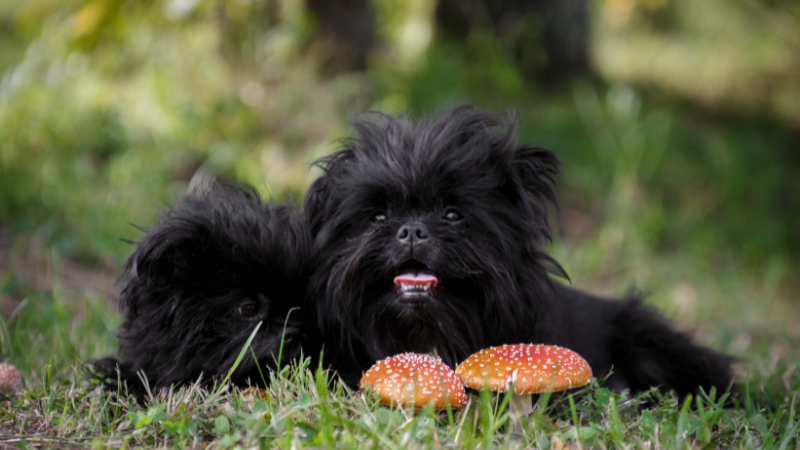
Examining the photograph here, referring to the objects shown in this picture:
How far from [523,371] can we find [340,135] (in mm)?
4626

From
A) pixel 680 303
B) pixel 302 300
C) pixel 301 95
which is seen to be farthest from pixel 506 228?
pixel 301 95

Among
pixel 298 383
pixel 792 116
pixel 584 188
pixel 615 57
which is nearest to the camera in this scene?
pixel 298 383

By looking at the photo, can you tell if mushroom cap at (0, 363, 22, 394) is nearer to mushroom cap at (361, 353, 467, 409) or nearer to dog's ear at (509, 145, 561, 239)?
mushroom cap at (361, 353, 467, 409)

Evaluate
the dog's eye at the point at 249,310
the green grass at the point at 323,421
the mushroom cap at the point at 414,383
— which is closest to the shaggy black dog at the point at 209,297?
the dog's eye at the point at 249,310

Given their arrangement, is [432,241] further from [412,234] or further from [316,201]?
[316,201]

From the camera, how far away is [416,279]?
275 cm

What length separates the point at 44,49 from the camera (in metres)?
6.99

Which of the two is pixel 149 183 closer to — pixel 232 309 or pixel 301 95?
pixel 301 95

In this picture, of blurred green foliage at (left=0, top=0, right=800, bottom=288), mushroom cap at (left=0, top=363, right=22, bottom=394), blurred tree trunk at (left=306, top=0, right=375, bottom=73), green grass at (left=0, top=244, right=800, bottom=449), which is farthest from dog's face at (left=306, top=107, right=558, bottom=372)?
blurred tree trunk at (left=306, top=0, right=375, bottom=73)

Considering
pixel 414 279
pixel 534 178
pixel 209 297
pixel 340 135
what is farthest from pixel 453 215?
pixel 340 135

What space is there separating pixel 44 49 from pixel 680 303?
22.1ft

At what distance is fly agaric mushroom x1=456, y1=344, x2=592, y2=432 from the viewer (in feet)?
7.81

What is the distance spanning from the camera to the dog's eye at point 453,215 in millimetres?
2840

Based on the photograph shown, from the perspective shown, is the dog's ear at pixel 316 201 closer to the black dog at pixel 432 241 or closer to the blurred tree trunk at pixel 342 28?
the black dog at pixel 432 241
